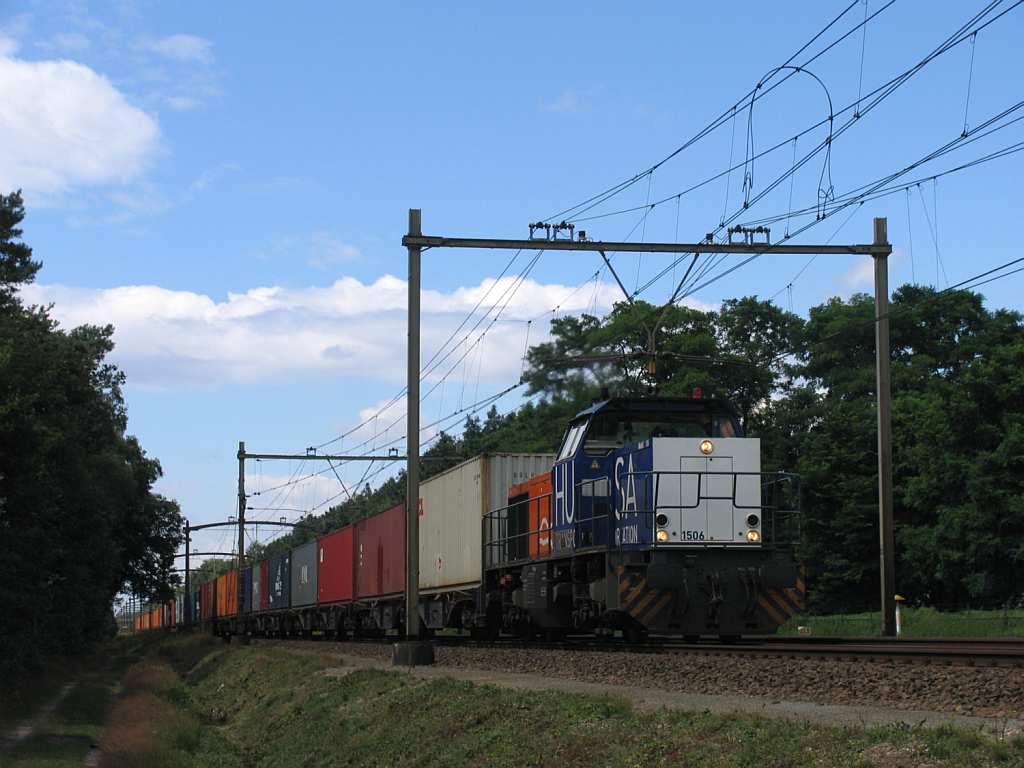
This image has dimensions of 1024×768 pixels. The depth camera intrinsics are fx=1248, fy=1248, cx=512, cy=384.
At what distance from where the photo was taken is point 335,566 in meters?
39.5

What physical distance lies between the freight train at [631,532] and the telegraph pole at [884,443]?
5.08 m

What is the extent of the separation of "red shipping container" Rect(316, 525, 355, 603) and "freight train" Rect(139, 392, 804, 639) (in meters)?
9.79

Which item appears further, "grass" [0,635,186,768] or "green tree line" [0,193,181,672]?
"green tree line" [0,193,181,672]

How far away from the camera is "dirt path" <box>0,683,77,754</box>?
25555 mm

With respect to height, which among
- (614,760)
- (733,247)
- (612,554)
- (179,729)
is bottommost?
(179,729)

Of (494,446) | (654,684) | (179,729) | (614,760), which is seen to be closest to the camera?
(614,760)

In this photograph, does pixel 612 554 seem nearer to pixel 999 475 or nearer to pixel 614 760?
pixel 614 760

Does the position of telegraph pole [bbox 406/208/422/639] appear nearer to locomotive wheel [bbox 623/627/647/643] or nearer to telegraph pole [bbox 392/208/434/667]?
telegraph pole [bbox 392/208/434/667]

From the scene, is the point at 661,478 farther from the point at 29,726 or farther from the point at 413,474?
the point at 29,726

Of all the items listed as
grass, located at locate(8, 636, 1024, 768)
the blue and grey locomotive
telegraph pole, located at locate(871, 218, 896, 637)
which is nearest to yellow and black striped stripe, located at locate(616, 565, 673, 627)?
the blue and grey locomotive

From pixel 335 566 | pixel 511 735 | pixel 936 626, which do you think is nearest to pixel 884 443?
pixel 936 626

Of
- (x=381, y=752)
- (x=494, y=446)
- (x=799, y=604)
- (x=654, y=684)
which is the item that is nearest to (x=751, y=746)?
(x=654, y=684)

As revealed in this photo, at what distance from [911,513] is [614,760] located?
45670 millimetres

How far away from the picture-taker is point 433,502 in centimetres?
2961
